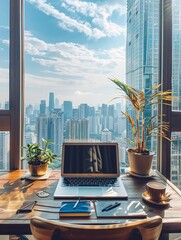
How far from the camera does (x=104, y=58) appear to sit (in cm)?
188

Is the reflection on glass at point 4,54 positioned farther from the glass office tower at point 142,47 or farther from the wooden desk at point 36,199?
the glass office tower at point 142,47

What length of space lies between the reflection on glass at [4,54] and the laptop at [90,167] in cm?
71

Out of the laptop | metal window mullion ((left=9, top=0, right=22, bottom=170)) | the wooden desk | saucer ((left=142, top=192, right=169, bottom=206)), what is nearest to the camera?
the wooden desk

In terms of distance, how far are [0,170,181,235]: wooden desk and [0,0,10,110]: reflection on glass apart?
2.09ft

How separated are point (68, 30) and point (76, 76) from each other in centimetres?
40

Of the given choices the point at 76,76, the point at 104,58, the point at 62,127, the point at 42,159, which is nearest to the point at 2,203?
the point at 42,159

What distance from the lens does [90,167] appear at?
154cm

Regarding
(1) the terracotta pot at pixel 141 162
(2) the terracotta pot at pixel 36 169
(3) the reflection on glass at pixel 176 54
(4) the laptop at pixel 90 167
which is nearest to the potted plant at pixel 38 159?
(2) the terracotta pot at pixel 36 169

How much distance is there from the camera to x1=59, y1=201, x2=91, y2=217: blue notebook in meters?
1.00

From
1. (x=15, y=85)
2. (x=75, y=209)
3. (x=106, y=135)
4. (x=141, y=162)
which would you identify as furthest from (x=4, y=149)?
(x=141, y=162)

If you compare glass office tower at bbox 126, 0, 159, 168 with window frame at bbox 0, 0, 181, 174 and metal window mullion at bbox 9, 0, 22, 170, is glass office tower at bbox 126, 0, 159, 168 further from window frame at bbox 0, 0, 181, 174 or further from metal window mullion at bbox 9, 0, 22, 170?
metal window mullion at bbox 9, 0, 22, 170

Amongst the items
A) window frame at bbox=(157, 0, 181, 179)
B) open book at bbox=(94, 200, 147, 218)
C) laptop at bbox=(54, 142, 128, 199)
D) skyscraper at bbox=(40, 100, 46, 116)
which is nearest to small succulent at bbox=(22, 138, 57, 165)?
laptop at bbox=(54, 142, 128, 199)

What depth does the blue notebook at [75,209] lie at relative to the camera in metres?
1.00

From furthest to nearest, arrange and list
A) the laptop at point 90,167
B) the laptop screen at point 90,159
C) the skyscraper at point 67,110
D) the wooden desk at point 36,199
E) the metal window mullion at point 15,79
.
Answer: the skyscraper at point 67,110, the metal window mullion at point 15,79, the laptop screen at point 90,159, the laptop at point 90,167, the wooden desk at point 36,199
